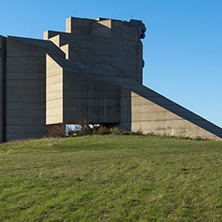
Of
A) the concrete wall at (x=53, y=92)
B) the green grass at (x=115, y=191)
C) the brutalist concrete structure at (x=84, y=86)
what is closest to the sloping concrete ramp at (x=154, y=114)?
the brutalist concrete structure at (x=84, y=86)

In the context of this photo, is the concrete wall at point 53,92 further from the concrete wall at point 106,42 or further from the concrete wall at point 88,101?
the concrete wall at point 106,42

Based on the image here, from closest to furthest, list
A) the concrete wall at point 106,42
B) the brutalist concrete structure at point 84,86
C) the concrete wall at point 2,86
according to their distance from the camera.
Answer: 1. the brutalist concrete structure at point 84,86
2. the concrete wall at point 2,86
3. the concrete wall at point 106,42

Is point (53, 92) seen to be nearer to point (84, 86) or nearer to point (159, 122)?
point (84, 86)

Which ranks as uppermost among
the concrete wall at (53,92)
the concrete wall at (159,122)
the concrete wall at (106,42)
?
the concrete wall at (106,42)

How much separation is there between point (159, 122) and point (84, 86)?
8.75 metres

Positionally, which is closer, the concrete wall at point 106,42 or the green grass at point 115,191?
the green grass at point 115,191

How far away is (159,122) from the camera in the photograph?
109 ft

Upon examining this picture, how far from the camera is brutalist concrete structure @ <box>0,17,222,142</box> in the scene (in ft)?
112

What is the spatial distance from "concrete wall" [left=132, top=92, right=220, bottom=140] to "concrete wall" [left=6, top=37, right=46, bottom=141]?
12.8m

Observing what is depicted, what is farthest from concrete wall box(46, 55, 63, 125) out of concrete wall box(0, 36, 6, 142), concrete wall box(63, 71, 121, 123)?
concrete wall box(0, 36, 6, 142)

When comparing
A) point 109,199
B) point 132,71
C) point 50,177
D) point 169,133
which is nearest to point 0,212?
point 109,199

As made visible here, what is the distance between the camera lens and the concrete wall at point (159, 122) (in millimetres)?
30828

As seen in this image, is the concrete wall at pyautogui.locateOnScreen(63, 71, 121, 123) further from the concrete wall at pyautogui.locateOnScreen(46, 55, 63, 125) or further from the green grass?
the green grass

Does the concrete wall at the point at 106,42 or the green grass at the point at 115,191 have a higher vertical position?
the concrete wall at the point at 106,42
